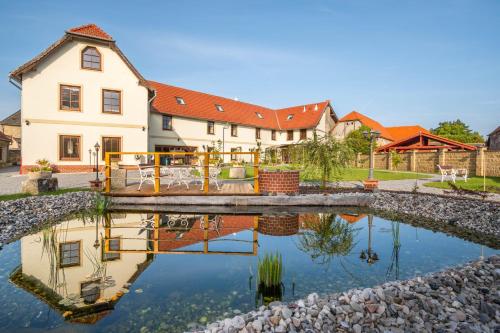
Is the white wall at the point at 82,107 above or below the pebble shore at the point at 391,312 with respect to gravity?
above

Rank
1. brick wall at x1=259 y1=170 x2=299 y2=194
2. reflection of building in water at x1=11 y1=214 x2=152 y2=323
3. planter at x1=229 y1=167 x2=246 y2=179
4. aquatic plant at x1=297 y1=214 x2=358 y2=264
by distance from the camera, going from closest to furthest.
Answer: reflection of building in water at x1=11 y1=214 x2=152 y2=323, aquatic plant at x1=297 y1=214 x2=358 y2=264, brick wall at x1=259 y1=170 x2=299 y2=194, planter at x1=229 y1=167 x2=246 y2=179

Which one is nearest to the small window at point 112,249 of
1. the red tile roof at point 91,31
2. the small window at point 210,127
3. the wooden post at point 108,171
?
the wooden post at point 108,171

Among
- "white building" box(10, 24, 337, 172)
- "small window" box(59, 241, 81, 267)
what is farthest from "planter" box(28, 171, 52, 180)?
"white building" box(10, 24, 337, 172)

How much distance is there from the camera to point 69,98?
17750mm

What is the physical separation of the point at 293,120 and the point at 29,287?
1274 inches

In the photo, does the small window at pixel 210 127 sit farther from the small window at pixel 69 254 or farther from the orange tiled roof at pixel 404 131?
the orange tiled roof at pixel 404 131

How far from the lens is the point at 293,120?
112 ft

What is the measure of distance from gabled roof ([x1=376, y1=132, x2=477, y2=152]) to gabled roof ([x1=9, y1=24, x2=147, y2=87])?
80.8 feet

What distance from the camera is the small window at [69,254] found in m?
4.56

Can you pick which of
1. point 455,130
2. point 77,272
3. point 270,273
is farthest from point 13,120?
point 455,130

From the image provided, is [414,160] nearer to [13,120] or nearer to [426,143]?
[426,143]

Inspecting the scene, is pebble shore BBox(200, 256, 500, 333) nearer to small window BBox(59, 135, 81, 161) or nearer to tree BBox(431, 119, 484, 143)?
small window BBox(59, 135, 81, 161)

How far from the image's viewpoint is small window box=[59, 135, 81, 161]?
1758 centimetres

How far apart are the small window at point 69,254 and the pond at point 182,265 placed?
0.05 ft
